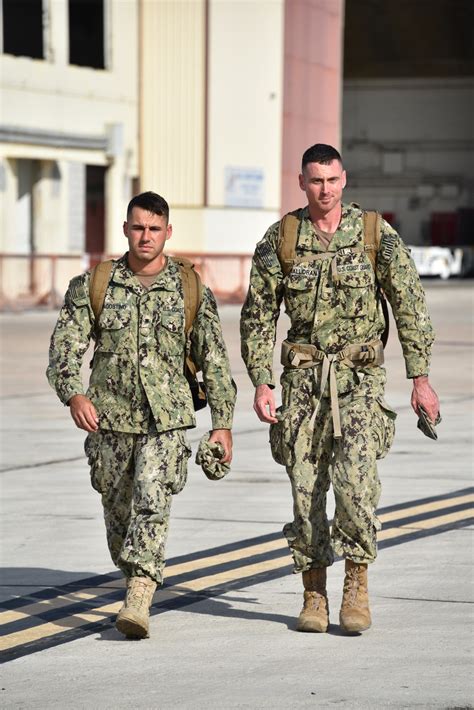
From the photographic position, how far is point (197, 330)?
7.14 metres

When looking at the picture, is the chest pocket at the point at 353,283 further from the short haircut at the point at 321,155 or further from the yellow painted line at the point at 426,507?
the yellow painted line at the point at 426,507

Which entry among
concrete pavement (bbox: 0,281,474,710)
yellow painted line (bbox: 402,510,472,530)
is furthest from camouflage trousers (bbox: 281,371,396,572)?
yellow painted line (bbox: 402,510,472,530)

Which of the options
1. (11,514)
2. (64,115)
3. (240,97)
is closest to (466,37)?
(240,97)

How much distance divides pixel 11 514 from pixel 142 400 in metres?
3.44

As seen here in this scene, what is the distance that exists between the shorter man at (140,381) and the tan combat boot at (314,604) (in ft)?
1.94

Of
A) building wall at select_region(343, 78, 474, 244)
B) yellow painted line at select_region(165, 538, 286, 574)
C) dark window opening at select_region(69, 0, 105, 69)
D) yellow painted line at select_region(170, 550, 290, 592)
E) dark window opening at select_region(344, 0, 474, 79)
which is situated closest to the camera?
yellow painted line at select_region(170, 550, 290, 592)

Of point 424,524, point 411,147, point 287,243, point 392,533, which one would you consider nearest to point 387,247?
point 287,243

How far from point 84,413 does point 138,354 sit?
0.33 meters

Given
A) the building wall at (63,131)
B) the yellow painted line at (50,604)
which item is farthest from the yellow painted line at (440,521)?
the building wall at (63,131)

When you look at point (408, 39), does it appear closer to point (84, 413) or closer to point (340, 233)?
point (340, 233)

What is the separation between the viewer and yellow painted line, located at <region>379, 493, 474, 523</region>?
10055 millimetres

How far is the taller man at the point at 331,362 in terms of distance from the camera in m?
7.05

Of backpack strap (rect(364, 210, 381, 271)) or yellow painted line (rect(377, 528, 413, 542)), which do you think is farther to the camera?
yellow painted line (rect(377, 528, 413, 542))

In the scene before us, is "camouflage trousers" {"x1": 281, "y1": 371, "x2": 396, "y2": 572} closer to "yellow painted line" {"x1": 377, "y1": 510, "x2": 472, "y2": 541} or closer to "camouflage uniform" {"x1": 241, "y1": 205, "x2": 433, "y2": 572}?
"camouflage uniform" {"x1": 241, "y1": 205, "x2": 433, "y2": 572}
